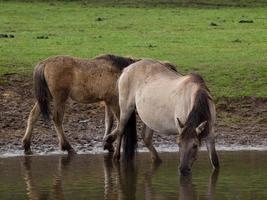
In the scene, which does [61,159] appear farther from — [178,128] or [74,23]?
[74,23]

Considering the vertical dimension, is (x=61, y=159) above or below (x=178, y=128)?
below

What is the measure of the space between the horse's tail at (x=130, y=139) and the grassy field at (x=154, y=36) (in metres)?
3.76

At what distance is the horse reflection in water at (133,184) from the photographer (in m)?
11.1

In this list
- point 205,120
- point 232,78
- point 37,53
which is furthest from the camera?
point 37,53

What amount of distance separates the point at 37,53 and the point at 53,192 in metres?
11.6

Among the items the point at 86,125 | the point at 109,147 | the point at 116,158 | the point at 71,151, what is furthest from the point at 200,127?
the point at 86,125

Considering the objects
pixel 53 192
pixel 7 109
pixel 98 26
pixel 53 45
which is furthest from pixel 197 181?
pixel 98 26

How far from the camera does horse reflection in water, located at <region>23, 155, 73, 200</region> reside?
11109 mm

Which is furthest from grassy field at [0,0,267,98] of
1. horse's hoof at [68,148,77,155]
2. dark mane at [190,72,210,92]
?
dark mane at [190,72,210,92]

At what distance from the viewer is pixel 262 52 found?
23.1 meters

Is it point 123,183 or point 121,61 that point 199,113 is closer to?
point 123,183

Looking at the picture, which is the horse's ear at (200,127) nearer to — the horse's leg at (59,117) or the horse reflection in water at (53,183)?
the horse reflection in water at (53,183)

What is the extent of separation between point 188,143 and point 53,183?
188 centimetres

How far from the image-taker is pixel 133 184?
1202cm
